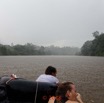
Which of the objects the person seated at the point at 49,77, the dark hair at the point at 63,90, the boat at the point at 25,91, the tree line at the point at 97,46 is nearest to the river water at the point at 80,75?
the person seated at the point at 49,77

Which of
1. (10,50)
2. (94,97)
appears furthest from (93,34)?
(94,97)

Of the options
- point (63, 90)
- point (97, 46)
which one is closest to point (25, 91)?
point (63, 90)

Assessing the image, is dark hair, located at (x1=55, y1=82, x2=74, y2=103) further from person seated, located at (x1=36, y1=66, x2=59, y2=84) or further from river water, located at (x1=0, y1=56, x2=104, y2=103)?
river water, located at (x1=0, y1=56, x2=104, y2=103)

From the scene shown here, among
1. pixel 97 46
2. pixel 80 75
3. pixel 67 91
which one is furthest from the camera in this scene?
pixel 97 46

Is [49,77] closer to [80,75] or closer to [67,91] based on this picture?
[67,91]

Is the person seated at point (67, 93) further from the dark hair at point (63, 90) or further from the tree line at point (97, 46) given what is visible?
the tree line at point (97, 46)

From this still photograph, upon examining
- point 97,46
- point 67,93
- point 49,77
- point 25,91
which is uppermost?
point 97,46

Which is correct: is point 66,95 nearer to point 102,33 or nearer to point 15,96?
point 15,96

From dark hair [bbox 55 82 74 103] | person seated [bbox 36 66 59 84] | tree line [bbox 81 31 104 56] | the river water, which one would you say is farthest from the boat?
tree line [bbox 81 31 104 56]

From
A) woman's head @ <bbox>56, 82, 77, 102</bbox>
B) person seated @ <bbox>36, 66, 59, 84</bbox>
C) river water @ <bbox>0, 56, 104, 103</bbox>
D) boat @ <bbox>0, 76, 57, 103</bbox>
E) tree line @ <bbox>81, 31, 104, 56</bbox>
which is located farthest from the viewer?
tree line @ <bbox>81, 31, 104, 56</bbox>

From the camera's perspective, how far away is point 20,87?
21.2ft

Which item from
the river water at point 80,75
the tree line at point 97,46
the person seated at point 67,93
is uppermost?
the tree line at point 97,46

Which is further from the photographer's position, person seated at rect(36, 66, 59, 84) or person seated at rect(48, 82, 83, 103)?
person seated at rect(36, 66, 59, 84)

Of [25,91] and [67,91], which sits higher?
[67,91]
